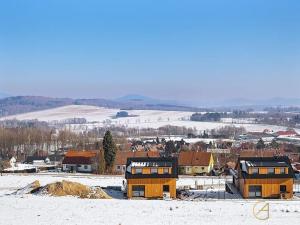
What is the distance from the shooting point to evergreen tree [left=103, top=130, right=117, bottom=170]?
5597 cm

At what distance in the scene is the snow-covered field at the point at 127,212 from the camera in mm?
22266

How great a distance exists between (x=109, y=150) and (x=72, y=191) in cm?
2434

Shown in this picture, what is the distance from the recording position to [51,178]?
46.3 meters

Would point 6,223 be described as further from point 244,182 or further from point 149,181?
point 244,182

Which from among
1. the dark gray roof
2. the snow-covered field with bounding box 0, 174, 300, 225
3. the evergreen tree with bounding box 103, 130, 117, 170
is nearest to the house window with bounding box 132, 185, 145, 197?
the snow-covered field with bounding box 0, 174, 300, 225

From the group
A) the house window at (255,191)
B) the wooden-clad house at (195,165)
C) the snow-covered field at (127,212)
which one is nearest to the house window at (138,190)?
the snow-covered field at (127,212)

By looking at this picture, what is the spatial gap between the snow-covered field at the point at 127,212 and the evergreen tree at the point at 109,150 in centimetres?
2577

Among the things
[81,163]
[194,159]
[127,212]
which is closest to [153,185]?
[127,212]

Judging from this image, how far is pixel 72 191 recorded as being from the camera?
1251 inches

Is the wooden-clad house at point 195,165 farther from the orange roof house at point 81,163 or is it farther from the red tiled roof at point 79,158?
the red tiled roof at point 79,158

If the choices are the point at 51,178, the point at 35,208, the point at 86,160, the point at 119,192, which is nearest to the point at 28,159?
the point at 86,160

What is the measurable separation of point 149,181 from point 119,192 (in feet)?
11.3

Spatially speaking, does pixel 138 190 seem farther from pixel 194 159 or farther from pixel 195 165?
pixel 194 159

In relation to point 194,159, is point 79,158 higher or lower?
lower
